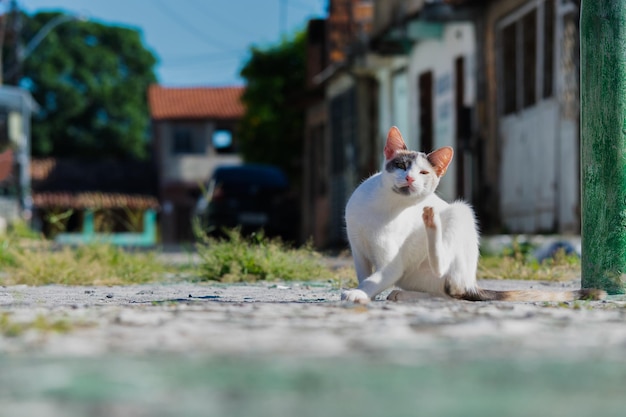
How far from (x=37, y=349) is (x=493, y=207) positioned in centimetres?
1214

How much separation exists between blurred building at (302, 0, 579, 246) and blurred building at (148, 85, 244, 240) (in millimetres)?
25065

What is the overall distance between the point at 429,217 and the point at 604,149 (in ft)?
4.33

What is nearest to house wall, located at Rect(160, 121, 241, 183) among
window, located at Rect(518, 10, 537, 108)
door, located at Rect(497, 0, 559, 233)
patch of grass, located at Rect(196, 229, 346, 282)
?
door, located at Rect(497, 0, 559, 233)

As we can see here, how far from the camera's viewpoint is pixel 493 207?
592 inches

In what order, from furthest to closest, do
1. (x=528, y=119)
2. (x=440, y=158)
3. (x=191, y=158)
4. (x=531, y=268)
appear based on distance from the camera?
(x=191, y=158) → (x=528, y=119) → (x=531, y=268) → (x=440, y=158)

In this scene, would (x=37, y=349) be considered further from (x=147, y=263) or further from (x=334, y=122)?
(x=334, y=122)

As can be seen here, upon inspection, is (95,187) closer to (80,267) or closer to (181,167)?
(181,167)

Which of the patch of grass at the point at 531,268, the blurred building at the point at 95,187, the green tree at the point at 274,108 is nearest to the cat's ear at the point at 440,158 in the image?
the patch of grass at the point at 531,268

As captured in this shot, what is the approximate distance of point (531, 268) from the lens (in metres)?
8.74

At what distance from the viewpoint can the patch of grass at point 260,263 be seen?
8.10 metres

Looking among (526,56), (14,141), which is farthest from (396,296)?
(14,141)

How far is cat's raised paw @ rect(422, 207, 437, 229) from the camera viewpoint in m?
5.03

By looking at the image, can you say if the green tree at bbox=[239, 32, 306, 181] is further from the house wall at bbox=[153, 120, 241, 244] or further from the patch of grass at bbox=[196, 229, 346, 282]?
the patch of grass at bbox=[196, 229, 346, 282]

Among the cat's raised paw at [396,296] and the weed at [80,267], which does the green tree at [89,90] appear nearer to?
the weed at [80,267]
